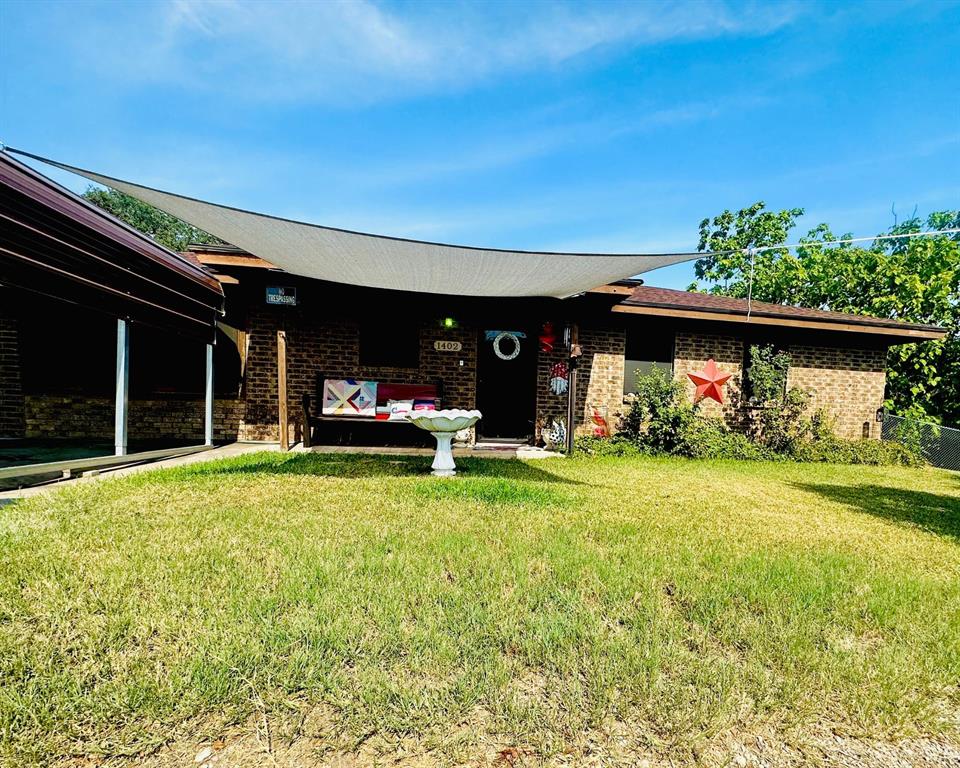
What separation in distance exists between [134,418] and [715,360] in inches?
375

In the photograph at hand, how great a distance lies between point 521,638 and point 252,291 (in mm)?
6501

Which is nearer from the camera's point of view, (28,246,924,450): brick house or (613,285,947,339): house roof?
(28,246,924,450): brick house

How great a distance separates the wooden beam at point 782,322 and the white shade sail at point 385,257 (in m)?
2.58

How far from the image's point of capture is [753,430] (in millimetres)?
7695

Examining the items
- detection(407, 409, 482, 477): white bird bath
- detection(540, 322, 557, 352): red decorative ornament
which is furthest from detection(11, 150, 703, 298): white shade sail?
detection(540, 322, 557, 352): red decorative ornament

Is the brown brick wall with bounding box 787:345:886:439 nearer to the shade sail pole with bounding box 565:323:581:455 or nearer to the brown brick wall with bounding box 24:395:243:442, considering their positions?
the shade sail pole with bounding box 565:323:581:455

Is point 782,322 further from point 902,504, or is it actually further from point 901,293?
point 901,293

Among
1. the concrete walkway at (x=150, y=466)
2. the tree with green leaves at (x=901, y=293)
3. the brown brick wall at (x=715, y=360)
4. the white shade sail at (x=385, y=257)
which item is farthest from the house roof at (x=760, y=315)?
the concrete walkway at (x=150, y=466)

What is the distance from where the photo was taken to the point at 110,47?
4.18m

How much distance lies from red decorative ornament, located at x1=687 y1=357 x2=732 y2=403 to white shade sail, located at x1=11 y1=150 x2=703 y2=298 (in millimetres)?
3810

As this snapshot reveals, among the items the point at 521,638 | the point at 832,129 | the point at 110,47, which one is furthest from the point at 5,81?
the point at 832,129

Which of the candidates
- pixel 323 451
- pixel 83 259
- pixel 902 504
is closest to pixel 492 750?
pixel 83 259

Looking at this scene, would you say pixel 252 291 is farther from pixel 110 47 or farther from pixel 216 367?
pixel 110 47

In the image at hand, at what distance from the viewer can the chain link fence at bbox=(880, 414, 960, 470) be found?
7.84 metres
